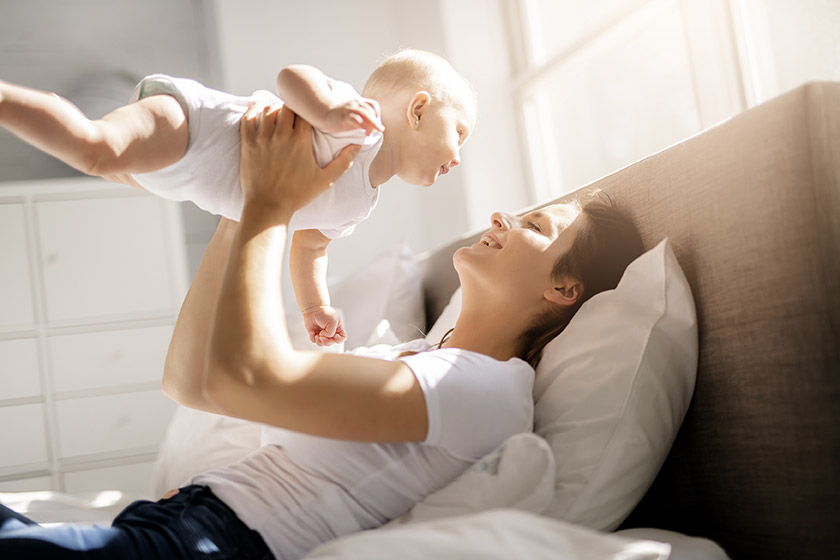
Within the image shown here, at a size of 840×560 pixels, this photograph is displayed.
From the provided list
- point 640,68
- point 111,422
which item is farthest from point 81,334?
point 640,68

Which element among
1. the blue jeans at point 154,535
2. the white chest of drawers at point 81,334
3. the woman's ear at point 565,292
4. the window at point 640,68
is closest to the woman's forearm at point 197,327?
the blue jeans at point 154,535

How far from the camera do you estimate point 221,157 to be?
111 cm

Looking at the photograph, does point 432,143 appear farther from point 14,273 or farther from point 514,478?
point 14,273

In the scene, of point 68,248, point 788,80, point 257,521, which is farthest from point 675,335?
point 68,248

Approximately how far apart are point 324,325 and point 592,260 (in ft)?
1.69

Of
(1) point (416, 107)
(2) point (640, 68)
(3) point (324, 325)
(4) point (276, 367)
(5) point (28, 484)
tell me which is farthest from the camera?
(5) point (28, 484)

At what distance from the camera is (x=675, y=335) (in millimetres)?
1081

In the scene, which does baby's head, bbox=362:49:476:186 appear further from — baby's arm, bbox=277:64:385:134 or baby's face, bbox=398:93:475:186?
baby's arm, bbox=277:64:385:134

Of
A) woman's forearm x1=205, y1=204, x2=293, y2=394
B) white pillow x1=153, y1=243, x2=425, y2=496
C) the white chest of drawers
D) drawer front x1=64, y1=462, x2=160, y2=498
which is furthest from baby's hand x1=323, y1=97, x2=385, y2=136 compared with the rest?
drawer front x1=64, y1=462, x2=160, y2=498

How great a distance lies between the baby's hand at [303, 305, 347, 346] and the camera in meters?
1.37

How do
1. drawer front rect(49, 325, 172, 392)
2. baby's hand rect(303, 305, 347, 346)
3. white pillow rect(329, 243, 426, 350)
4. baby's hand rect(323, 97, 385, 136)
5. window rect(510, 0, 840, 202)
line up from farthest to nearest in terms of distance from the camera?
drawer front rect(49, 325, 172, 392) < white pillow rect(329, 243, 426, 350) < window rect(510, 0, 840, 202) < baby's hand rect(303, 305, 347, 346) < baby's hand rect(323, 97, 385, 136)

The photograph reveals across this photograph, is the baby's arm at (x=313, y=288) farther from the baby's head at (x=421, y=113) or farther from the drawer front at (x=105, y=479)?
the drawer front at (x=105, y=479)

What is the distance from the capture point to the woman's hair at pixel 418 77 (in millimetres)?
1282

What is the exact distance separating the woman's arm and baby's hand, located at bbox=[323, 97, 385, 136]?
0.09 m
